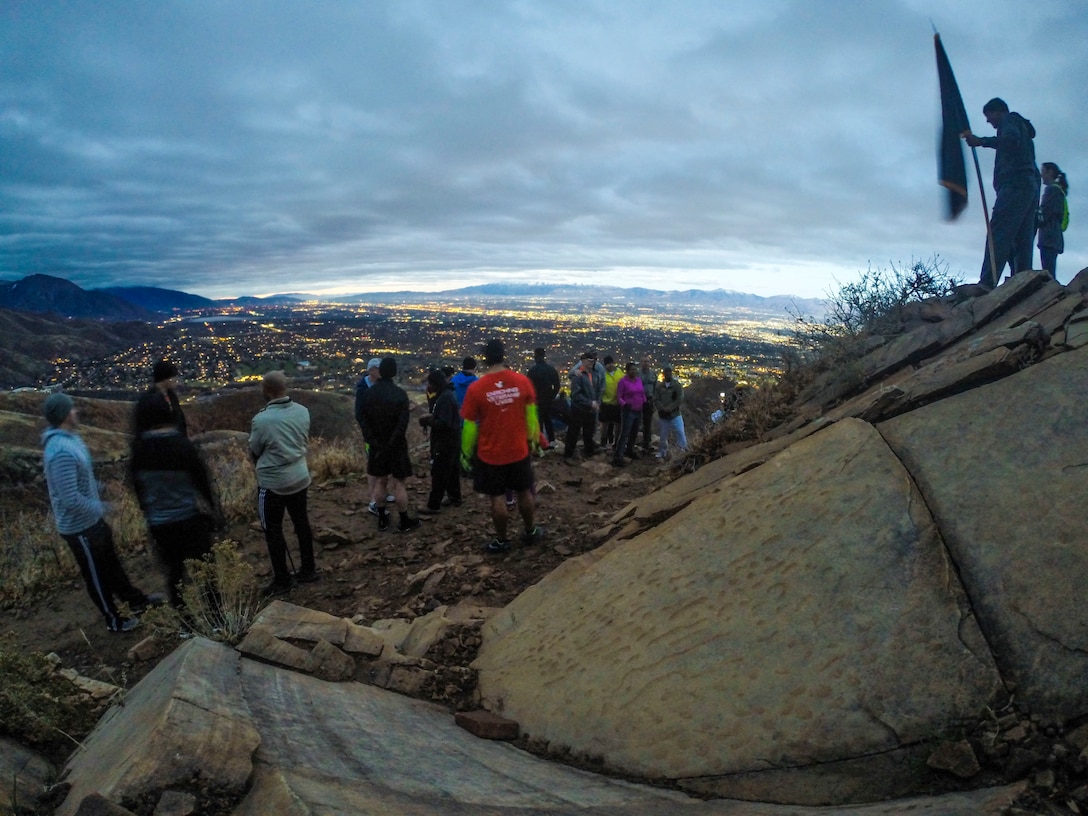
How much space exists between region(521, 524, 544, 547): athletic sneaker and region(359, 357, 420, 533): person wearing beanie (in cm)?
181

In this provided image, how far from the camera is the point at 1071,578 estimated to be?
2447 mm

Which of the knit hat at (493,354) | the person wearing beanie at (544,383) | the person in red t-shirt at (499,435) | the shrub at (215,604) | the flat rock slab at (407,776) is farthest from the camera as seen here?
the person wearing beanie at (544,383)

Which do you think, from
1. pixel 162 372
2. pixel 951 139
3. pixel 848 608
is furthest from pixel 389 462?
pixel 951 139

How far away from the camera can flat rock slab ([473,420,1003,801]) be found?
2400 millimetres

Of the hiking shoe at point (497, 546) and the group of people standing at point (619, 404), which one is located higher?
the group of people standing at point (619, 404)

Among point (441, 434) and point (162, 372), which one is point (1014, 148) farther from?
point (162, 372)

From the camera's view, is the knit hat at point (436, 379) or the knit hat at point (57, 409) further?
the knit hat at point (436, 379)

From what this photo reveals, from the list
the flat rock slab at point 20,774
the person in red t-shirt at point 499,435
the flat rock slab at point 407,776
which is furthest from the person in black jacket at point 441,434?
the flat rock slab at point 20,774

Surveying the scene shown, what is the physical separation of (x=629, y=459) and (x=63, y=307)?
178m

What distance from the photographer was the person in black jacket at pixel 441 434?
24.8 ft

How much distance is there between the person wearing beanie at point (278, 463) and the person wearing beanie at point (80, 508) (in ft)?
4.08

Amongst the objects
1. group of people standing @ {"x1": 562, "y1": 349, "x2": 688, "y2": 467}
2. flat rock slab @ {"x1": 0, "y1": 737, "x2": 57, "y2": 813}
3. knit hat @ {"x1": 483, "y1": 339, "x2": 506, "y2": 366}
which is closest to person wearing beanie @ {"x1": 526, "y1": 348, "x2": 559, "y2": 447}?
group of people standing @ {"x1": 562, "y1": 349, "x2": 688, "y2": 467}

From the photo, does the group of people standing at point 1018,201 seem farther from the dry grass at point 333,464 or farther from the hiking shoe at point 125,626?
the hiking shoe at point 125,626

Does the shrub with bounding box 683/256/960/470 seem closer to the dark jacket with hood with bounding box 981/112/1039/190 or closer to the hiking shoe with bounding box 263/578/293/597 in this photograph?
the dark jacket with hood with bounding box 981/112/1039/190
